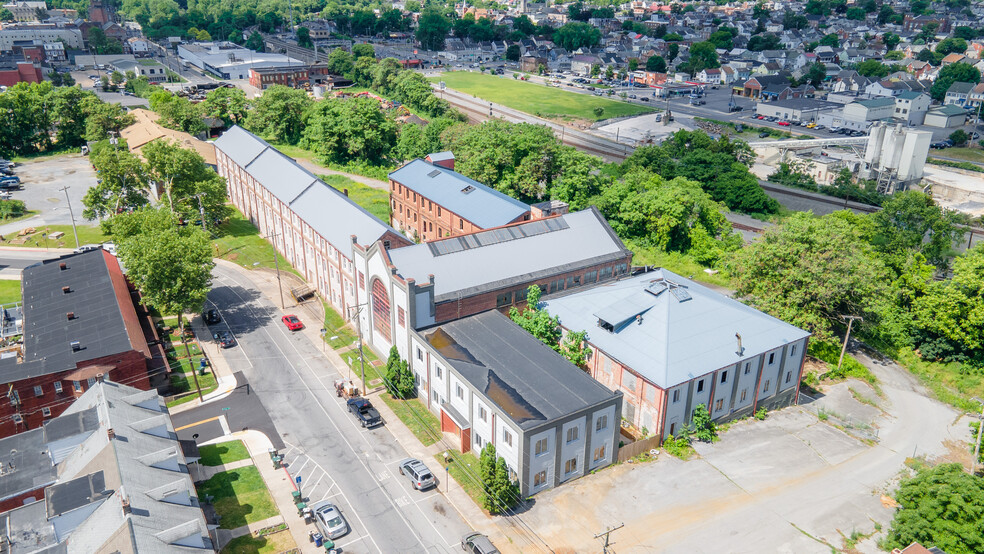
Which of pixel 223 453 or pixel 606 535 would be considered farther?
pixel 223 453

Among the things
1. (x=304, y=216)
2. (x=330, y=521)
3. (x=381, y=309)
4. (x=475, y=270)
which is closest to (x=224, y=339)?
(x=304, y=216)

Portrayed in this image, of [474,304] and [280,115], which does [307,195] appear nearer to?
[474,304]

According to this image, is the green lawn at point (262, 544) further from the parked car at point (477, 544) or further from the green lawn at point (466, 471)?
the green lawn at point (466, 471)

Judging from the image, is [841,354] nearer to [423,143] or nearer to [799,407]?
[799,407]

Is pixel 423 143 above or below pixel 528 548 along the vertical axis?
above

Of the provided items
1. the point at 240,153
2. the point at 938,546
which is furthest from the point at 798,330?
the point at 240,153

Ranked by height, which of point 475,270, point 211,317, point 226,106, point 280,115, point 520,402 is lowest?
point 211,317

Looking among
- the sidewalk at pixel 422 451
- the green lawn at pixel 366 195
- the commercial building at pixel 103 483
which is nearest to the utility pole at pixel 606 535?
the sidewalk at pixel 422 451
